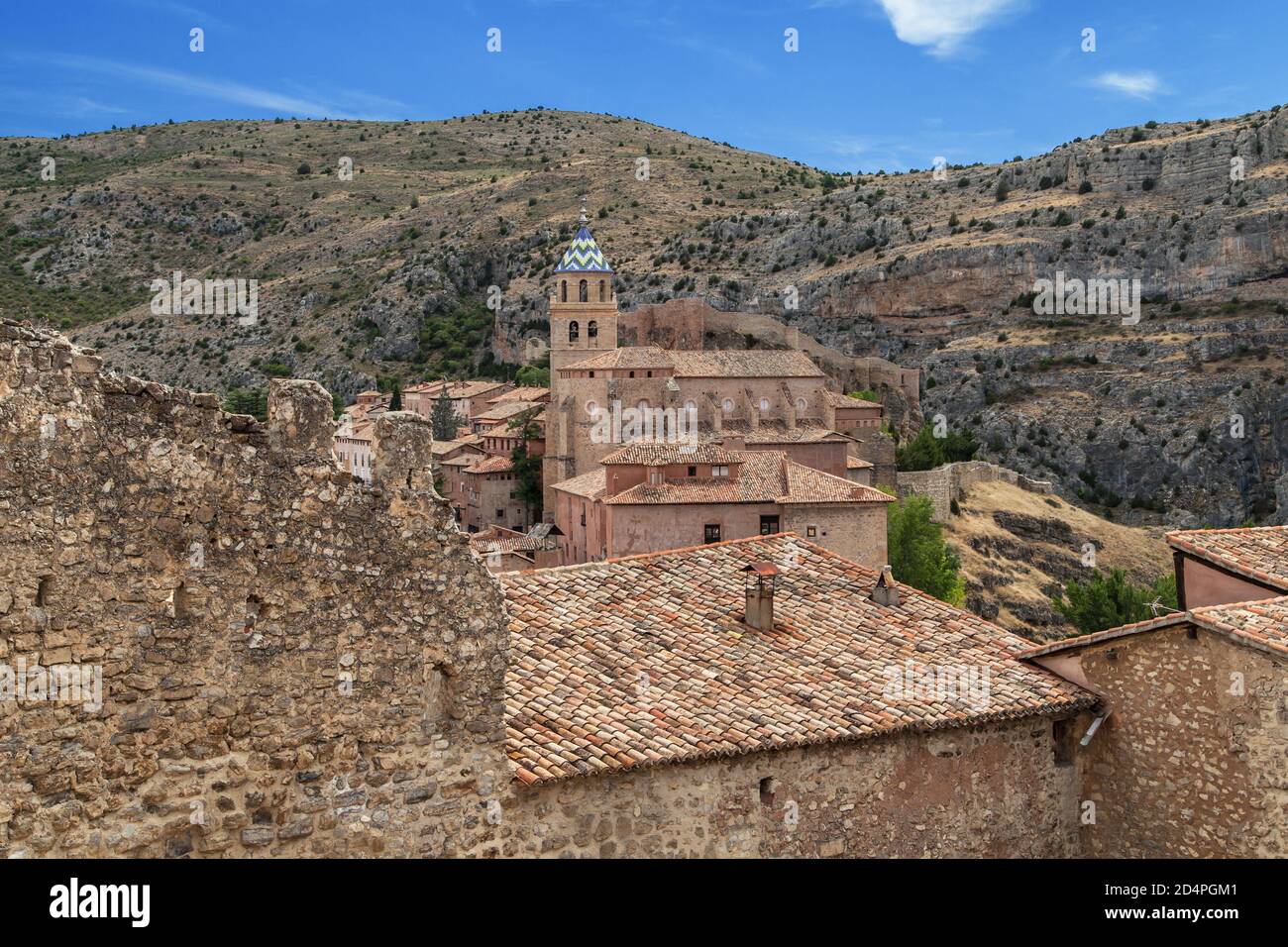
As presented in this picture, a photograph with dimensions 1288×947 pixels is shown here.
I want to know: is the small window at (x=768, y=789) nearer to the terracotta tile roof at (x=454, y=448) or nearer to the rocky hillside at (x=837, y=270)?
the terracotta tile roof at (x=454, y=448)

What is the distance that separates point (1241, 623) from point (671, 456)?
106 feet

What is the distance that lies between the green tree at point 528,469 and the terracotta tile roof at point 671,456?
19.1 m

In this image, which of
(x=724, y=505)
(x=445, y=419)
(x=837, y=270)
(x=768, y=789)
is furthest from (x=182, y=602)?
(x=837, y=270)

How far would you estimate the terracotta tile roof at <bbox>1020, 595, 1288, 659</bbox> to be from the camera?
9281 mm

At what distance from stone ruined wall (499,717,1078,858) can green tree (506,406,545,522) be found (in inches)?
2038

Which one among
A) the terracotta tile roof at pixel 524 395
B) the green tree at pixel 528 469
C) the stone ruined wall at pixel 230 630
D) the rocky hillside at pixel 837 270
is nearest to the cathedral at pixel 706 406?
→ the green tree at pixel 528 469

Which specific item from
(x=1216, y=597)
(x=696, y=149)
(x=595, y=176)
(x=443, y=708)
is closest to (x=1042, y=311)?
(x=595, y=176)

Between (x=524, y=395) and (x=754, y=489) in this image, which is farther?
(x=524, y=395)

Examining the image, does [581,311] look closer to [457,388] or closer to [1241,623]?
[457,388]

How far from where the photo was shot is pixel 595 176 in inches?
5320

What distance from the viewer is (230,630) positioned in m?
6.70

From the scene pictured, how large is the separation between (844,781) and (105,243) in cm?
10084

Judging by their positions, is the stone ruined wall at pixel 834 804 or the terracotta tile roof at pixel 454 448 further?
the terracotta tile roof at pixel 454 448

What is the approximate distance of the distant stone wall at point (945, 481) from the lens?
59750 mm
